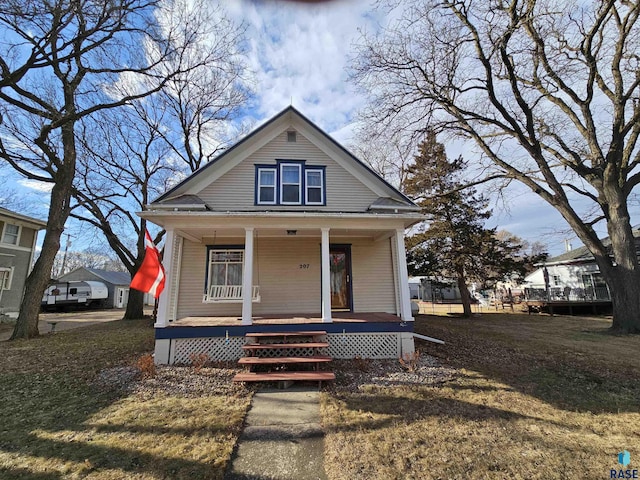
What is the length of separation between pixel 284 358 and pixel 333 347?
1.72 meters

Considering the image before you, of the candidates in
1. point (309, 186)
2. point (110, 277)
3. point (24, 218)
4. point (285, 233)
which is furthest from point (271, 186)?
point (110, 277)

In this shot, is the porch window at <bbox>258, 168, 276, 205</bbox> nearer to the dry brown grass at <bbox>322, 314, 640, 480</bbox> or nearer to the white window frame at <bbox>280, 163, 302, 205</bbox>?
the white window frame at <bbox>280, 163, 302, 205</bbox>

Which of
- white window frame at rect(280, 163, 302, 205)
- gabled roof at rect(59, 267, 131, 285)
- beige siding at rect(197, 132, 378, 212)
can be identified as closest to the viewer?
beige siding at rect(197, 132, 378, 212)

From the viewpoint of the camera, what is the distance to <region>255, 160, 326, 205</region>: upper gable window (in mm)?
9688

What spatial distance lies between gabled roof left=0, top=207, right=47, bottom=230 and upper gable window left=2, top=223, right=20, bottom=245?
0.59 m

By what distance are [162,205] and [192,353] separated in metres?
4.38

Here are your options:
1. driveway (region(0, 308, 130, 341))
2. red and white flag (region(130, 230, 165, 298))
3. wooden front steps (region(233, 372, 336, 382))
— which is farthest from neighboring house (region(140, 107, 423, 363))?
driveway (region(0, 308, 130, 341))

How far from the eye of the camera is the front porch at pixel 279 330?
23.4 ft

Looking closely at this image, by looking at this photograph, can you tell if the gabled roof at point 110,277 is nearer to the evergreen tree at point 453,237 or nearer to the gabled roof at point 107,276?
the gabled roof at point 107,276

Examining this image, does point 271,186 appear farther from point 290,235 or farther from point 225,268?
point 225,268

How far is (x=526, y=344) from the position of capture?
923 centimetres

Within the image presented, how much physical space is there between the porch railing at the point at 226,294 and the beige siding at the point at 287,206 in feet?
8.34

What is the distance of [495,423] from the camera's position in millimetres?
4215

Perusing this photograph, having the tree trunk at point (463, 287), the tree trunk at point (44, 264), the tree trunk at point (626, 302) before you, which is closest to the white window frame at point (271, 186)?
the tree trunk at point (44, 264)
